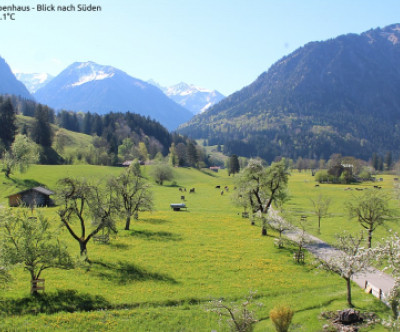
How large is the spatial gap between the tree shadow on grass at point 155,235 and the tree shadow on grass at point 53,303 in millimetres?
20306

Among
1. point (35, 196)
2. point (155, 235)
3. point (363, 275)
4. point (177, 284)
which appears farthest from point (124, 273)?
point (35, 196)

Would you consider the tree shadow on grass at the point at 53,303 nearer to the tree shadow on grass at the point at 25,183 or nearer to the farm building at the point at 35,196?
the farm building at the point at 35,196

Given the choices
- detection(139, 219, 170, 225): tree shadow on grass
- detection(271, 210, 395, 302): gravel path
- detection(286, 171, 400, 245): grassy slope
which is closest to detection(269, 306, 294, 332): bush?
detection(271, 210, 395, 302): gravel path

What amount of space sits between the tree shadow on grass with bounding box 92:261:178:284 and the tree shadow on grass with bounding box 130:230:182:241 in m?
11.8

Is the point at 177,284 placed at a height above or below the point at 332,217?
below

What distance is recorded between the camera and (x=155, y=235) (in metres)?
49.4

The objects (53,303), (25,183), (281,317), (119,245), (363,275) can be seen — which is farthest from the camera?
(25,183)

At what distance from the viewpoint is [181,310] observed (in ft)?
84.0

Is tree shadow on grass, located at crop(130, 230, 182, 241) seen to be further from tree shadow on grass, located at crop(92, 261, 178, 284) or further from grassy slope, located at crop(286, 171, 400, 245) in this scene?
grassy slope, located at crop(286, 171, 400, 245)

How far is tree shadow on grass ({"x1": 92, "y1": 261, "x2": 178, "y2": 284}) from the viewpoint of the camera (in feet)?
103

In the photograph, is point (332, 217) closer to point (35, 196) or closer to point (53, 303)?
point (53, 303)

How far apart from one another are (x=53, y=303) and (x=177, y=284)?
35.7 feet

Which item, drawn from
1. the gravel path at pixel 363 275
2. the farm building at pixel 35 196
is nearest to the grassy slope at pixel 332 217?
the gravel path at pixel 363 275

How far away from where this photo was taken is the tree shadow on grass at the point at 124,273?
31531 mm
